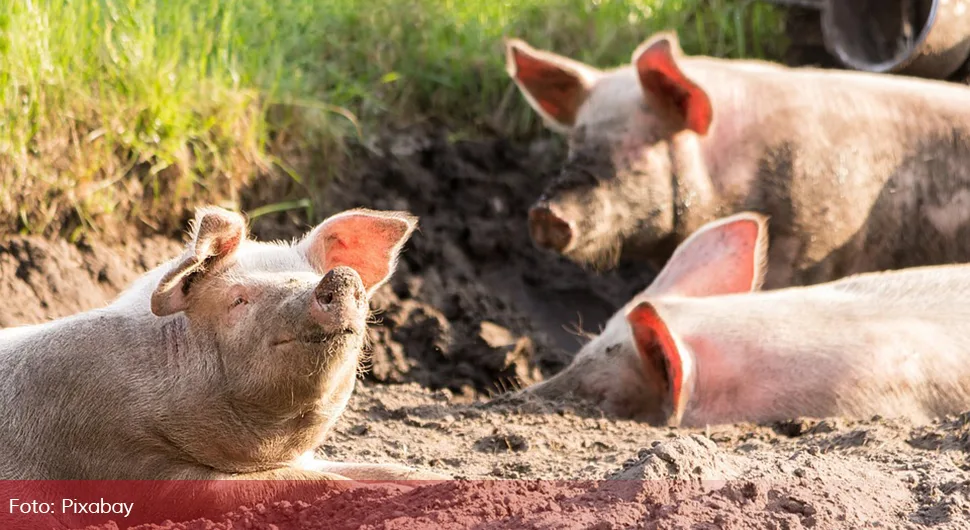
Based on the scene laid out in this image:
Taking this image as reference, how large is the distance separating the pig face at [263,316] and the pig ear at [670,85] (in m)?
2.82

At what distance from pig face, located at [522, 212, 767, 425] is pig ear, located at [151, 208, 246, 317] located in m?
1.60

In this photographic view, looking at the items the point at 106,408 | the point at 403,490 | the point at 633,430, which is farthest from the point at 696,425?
the point at 106,408

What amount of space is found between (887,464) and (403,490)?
1.20 meters

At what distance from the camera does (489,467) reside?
4.00 meters

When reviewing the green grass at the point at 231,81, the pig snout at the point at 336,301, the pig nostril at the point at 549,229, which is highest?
the pig snout at the point at 336,301

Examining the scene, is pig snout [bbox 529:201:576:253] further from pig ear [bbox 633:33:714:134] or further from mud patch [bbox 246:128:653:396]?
pig ear [bbox 633:33:714:134]

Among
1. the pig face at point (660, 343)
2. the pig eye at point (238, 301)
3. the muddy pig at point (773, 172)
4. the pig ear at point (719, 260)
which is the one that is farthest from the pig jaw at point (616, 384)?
the pig eye at point (238, 301)

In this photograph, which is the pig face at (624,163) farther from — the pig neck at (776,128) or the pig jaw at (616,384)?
the pig jaw at (616,384)

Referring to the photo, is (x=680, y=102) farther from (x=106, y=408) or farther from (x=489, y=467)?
(x=106, y=408)

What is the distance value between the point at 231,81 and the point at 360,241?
8.89 ft

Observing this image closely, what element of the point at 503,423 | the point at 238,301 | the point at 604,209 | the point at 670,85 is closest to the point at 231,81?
the point at 604,209

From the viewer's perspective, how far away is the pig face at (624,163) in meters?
5.84

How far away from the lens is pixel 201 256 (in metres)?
2.95

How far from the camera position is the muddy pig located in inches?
234
